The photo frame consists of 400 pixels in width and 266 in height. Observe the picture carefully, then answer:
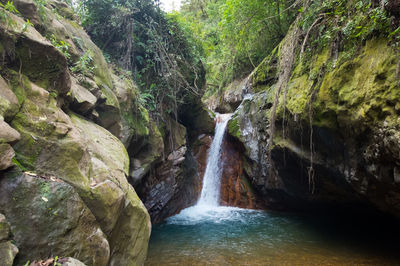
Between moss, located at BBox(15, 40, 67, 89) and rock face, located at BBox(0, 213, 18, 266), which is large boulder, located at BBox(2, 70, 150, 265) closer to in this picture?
moss, located at BBox(15, 40, 67, 89)

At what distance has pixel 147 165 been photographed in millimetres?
6445

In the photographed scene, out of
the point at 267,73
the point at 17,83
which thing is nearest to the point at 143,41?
the point at 267,73

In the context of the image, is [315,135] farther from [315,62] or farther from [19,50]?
[19,50]

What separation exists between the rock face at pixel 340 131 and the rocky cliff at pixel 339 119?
0.6 inches

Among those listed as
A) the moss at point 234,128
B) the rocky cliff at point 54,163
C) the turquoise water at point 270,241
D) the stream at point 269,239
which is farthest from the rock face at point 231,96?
the rocky cliff at point 54,163

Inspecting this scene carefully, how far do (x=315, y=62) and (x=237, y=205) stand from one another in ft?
19.5

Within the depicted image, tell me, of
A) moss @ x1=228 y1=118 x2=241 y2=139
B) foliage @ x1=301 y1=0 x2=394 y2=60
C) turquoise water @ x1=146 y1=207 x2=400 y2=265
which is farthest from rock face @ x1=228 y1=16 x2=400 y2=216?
moss @ x1=228 y1=118 x2=241 y2=139

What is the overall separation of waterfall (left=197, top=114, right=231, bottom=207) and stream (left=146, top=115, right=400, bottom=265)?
0.69m

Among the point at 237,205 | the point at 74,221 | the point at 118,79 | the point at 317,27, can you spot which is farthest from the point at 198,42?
the point at 74,221

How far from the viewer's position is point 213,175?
30.9 feet

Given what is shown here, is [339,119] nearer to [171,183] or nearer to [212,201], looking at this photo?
[171,183]

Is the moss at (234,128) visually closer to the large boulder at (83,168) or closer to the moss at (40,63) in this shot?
the large boulder at (83,168)

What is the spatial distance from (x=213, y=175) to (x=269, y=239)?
4.16 metres

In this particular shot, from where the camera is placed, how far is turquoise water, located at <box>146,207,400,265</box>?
174 inches
